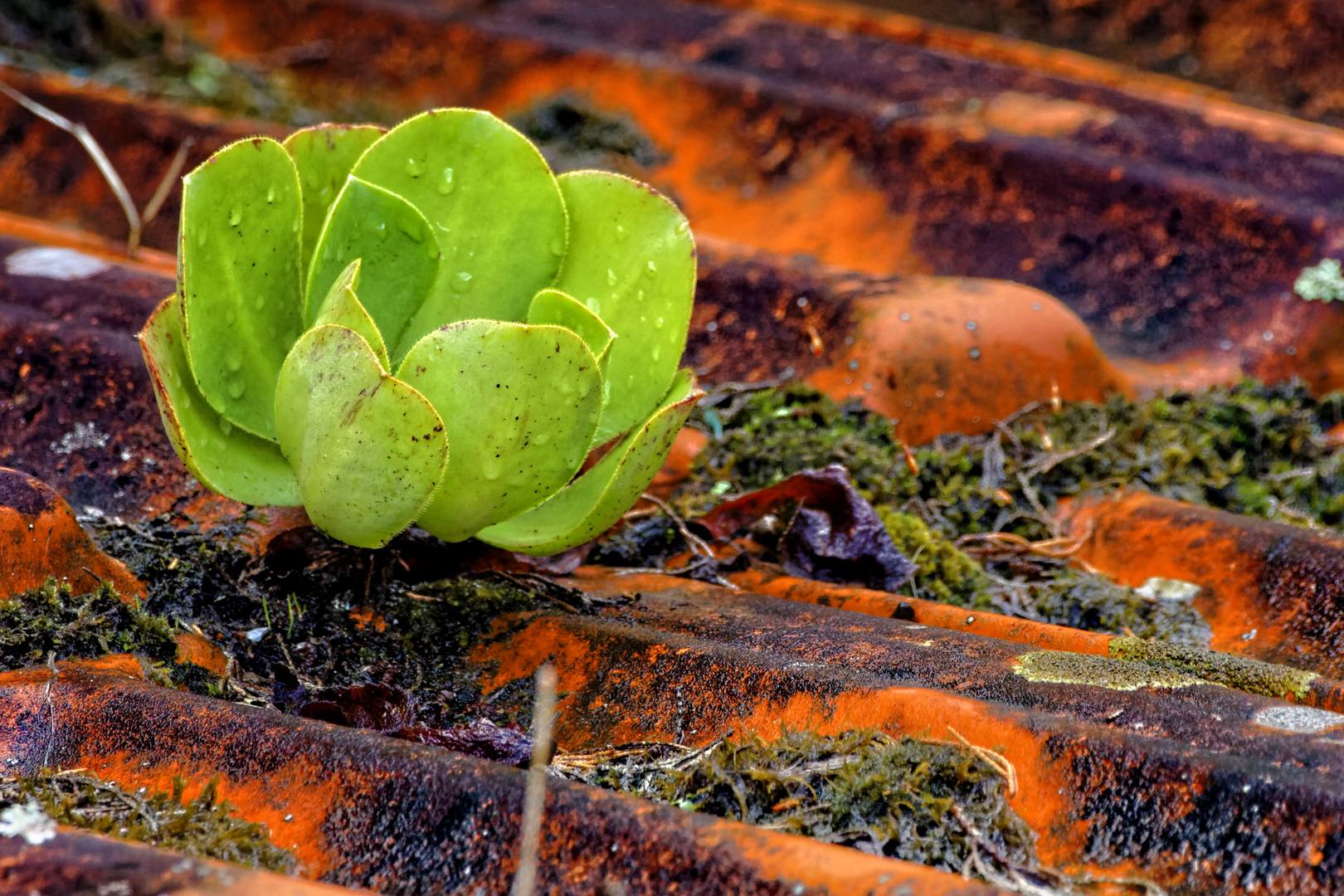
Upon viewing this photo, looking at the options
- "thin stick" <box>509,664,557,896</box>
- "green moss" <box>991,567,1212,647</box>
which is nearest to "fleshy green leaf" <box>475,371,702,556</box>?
"thin stick" <box>509,664,557,896</box>

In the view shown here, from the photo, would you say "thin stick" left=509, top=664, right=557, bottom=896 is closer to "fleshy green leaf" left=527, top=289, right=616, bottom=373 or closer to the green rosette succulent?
the green rosette succulent

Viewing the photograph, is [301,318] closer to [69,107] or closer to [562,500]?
[562,500]

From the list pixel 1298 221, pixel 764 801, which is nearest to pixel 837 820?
pixel 764 801

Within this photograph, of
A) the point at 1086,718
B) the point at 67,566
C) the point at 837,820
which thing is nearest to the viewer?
the point at 837,820

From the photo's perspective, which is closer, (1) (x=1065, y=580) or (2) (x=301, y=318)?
(2) (x=301, y=318)

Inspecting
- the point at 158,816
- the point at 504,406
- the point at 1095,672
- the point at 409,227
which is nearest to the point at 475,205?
the point at 409,227

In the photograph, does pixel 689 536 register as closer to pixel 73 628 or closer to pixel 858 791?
pixel 858 791

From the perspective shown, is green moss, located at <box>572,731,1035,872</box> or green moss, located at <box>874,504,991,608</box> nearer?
green moss, located at <box>572,731,1035,872</box>
